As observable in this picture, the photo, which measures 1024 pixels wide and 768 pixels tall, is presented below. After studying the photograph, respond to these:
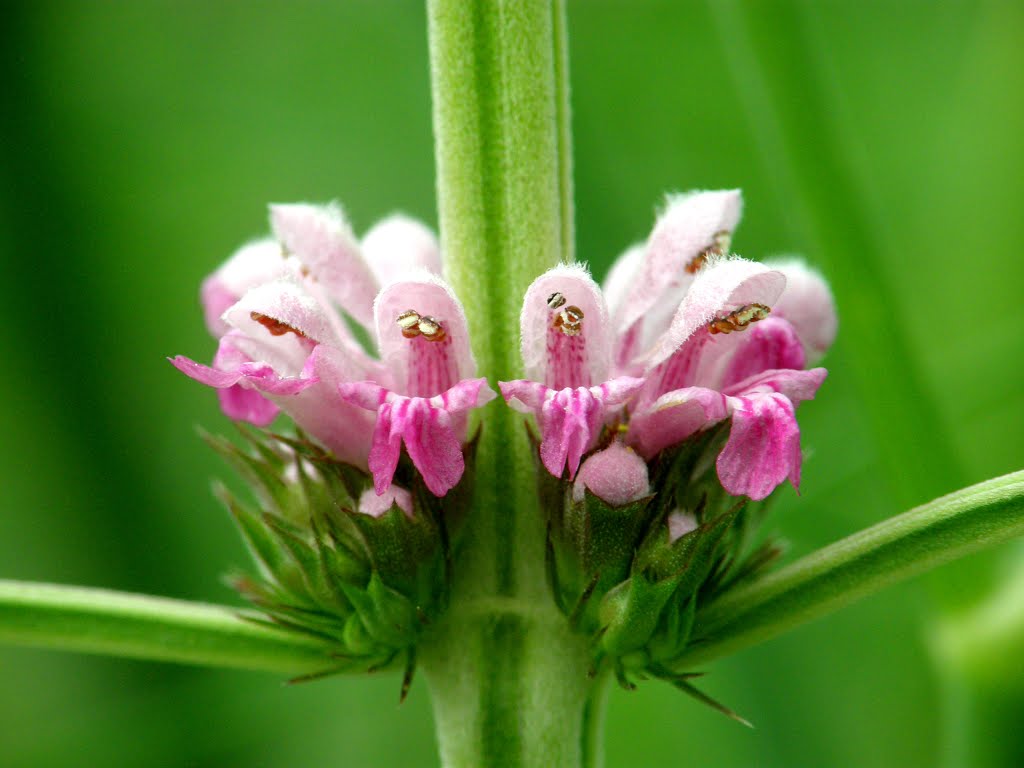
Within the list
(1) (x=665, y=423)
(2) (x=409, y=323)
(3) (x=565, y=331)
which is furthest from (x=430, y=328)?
(1) (x=665, y=423)

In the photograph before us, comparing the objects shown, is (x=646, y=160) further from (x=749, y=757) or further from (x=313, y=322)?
(x=313, y=322)

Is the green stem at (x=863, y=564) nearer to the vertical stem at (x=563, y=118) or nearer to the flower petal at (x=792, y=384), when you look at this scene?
the flower petal at (x=792, y=384)

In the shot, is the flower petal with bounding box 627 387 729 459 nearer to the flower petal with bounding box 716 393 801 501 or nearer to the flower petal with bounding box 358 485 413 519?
the flower petal with bounding box 716 393 801 501

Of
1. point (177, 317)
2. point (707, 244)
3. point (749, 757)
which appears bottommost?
point (749, 757)

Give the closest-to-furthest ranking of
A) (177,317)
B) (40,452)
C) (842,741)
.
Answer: (842,741) → (40,452) → (177,317)

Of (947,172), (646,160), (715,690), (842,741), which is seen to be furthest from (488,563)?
(947,172)

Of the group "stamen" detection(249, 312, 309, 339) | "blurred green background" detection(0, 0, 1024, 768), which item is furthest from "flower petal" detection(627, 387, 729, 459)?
"blurred green background" detection(0, 0, 1024, 768)
